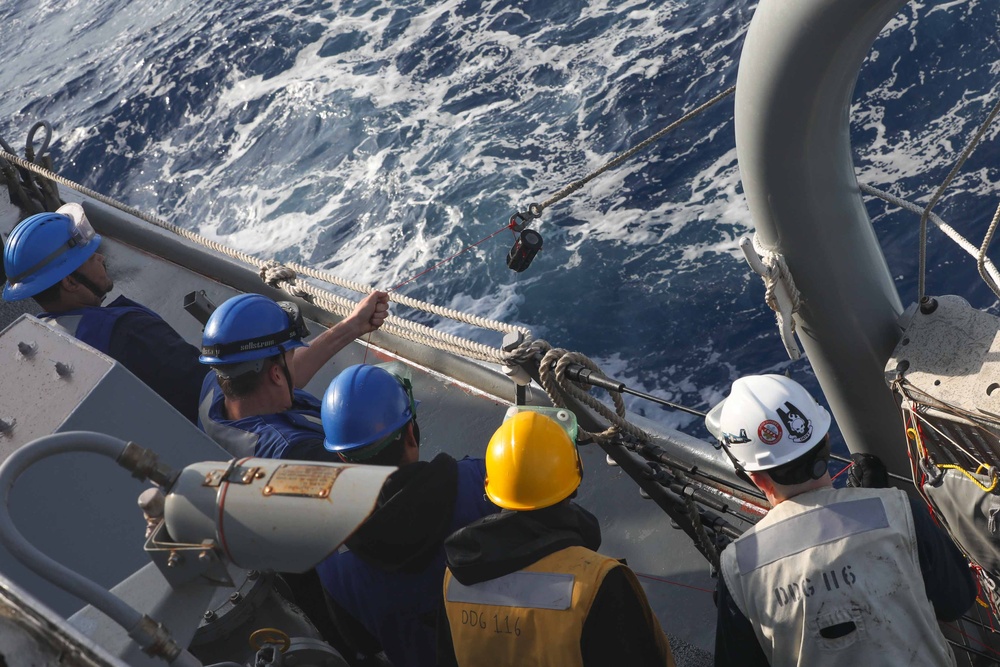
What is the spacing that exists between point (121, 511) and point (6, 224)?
4.08 metres

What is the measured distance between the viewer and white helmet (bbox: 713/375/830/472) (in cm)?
209

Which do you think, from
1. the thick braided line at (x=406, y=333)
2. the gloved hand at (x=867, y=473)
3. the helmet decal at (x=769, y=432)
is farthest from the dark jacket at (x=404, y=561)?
the gloved hand at (x=867, y=473)

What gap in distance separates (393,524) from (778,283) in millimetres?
1452

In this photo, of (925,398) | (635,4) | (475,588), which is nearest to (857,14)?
(925,398)

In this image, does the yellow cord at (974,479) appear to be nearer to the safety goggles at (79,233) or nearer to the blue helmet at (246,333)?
the blue helmet at (246,333)

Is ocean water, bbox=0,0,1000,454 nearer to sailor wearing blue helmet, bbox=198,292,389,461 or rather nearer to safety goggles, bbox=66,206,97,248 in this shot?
sailor wearing blue helmet, bbox=198,292,389,461

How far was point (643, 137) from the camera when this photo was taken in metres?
7.96

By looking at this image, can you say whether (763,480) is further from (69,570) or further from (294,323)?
(294,323)

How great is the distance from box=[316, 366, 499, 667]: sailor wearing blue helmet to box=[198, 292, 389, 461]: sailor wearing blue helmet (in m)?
0.43

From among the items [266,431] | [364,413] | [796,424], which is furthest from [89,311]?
[796,424]

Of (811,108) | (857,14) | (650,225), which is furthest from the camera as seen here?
(650,225)

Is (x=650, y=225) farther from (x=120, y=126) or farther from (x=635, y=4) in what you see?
(x=120, y=126)

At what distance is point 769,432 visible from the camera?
2111 millimetres

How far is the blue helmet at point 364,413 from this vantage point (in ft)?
7.75
